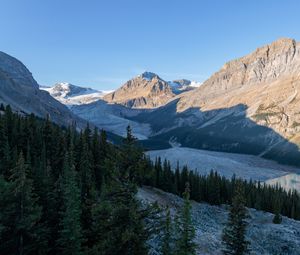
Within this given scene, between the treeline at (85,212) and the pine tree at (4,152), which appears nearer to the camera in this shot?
the treeline at (85,212)

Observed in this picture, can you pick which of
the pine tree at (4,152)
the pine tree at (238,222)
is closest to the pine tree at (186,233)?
the pine tree at (238,222)

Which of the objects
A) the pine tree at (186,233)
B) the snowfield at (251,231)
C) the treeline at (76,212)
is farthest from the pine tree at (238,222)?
the treeline at (76,212)

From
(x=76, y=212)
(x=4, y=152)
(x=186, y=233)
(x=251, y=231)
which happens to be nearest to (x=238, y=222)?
(x=186, y=233)

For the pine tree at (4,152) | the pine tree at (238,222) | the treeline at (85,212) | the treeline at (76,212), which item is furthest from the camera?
the pine tree at (4,152)

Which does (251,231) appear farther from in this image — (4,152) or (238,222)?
(4,152)

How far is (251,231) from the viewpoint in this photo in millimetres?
73188

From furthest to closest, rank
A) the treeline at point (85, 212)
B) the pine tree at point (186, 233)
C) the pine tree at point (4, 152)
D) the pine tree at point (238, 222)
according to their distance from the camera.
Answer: the pine tree at point (4, 152), the pine tree at point (238, 222), the pine tree at point (186, 233), the treeline at point (85, 212)

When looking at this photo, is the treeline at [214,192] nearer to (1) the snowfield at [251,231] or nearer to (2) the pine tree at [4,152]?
(1) the snowfield at [251,231]

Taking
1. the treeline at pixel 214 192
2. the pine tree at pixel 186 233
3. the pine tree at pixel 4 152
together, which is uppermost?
the pine tree at pixel 4 152

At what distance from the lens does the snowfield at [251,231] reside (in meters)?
61.8

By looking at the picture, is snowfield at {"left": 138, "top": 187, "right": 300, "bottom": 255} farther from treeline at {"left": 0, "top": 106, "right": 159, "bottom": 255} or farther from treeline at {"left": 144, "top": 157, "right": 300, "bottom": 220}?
treeline at {"left": 0, "top": 106, "right": 159, "bottom": 255}

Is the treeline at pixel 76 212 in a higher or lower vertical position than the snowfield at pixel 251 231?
higher

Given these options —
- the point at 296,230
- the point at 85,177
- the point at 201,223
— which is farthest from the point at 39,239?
the point at 296,230

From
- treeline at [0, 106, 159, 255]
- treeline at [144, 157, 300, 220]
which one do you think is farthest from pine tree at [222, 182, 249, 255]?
treeline at [144, 157, 300, 220]
